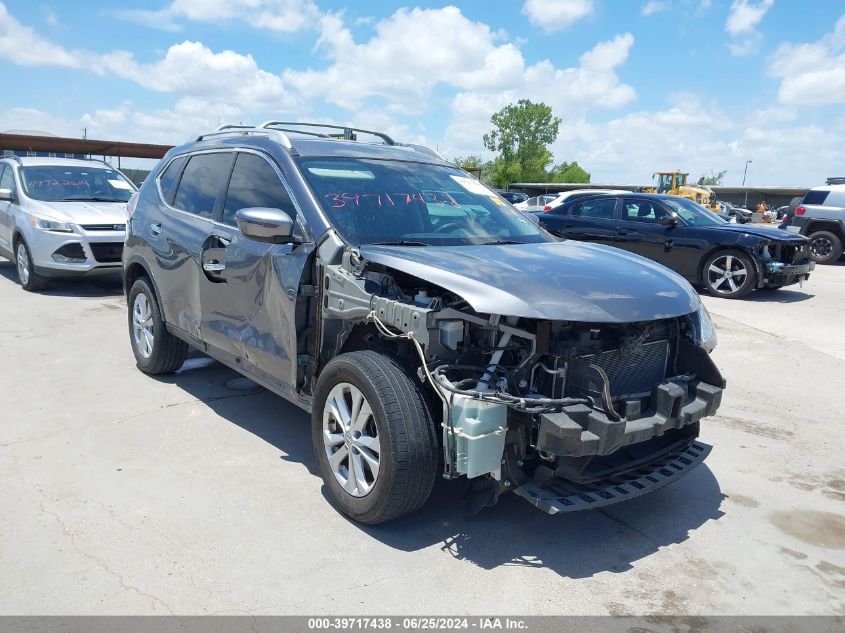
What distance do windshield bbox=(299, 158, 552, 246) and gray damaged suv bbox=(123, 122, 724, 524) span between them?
14 millimetres

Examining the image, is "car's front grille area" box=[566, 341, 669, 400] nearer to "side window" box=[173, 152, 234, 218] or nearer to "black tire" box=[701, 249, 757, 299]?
"side window" box=[173, 152, 234, 218]

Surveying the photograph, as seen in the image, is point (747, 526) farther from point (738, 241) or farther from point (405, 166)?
point (738, 241)

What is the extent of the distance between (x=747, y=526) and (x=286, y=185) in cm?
316

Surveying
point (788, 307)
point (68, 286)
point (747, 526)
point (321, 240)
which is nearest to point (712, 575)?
point (747, 526)

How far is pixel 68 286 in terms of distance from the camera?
10109mm

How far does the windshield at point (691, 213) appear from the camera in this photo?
436 inches

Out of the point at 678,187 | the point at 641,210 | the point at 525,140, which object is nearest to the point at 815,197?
the point at 641,210

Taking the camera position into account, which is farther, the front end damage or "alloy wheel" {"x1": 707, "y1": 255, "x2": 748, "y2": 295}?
"alloy wheel" {"x1": 707, "y1": 255, "x2": 748, "y2": 295}

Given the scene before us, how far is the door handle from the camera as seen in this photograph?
4.32 metres

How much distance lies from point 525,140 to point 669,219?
282 ft

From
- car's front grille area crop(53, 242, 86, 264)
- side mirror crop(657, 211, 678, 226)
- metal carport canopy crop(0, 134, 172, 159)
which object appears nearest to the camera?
car's front grille area crop(53, 242, 86, 264)

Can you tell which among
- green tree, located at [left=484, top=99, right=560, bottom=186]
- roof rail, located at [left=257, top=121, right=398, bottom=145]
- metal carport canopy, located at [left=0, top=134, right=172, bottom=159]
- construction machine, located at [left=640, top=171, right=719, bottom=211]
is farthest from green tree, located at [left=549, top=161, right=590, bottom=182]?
roof rail, located at [left=257, top=121, right=398, bottom=145]

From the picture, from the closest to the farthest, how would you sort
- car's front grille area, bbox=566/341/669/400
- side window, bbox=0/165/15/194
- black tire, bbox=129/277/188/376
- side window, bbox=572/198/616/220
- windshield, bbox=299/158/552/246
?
car's front grille area, bbox=566/341/669/400, windshield, bbox=299/158/552/246, black tire, bbox=129/277/188/376, side window, bbox=0/165/15/194, side window, bbox=572/198/616/220

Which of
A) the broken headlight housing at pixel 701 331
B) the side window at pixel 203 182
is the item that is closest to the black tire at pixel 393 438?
the broken headlight housing at pixel 701 331
